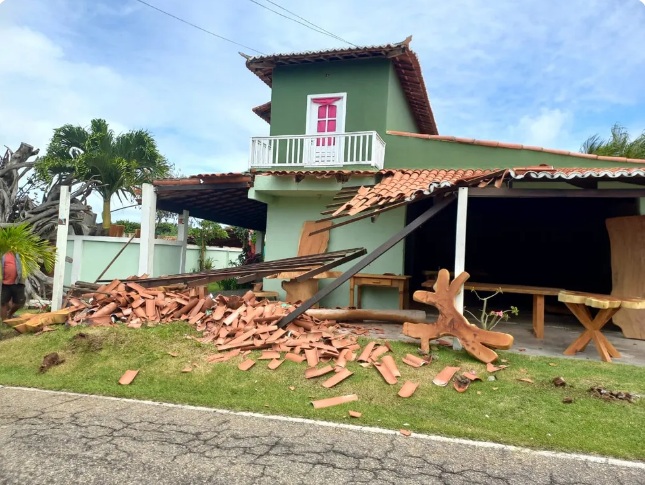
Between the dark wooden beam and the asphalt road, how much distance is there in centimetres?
354

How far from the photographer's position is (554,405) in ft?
14.1

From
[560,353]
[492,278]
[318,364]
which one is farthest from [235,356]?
[492,278]

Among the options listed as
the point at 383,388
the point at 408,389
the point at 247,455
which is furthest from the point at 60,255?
the point at 408,389

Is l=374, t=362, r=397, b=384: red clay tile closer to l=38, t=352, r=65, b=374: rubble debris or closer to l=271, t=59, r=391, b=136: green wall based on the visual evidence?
l=38, t=352, r=65, b=374: rubble debris

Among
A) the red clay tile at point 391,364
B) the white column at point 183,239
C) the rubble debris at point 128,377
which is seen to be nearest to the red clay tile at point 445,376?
the red clay tile at point 391,364

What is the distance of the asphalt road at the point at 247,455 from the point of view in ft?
9.84

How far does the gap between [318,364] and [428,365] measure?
132 cm

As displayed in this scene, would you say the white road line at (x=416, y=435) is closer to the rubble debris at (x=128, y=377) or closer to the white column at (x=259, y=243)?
the rubble debris at (x=128, y=377)

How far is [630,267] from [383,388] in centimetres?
525

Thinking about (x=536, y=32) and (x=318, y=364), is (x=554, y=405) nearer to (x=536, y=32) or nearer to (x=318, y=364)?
(x=318, y=364)

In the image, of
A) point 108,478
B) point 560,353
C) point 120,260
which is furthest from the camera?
point 120,260

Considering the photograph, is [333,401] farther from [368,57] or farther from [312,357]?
[368,57]

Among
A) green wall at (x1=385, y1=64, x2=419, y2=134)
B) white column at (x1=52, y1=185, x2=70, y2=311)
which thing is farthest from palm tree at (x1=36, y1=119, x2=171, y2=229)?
green wall at (x1=385, y1=64, x2=419, y2=134)

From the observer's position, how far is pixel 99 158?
1291 centimetres
